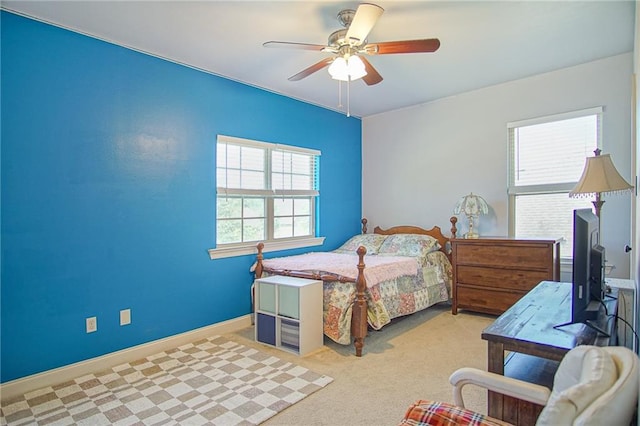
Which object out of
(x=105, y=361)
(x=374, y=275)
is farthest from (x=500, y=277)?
(x=105, y=361)

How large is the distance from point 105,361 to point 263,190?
7.05 feet

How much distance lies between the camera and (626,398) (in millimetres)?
891

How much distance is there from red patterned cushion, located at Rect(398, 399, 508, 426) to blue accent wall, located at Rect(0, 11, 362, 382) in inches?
99.5

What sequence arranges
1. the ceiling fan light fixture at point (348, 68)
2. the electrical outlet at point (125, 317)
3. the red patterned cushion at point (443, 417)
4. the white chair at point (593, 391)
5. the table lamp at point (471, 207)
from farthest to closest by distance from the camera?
the table lamp at point (471, 207) → the electrical outlet at point (125, 317) → the ceiling fan light fixture at point (348, 68) → the red patterned cushion at point (443, 417) → the white chair at point (593, 391)

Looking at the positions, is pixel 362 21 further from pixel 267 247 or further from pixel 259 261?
pixel 267 247

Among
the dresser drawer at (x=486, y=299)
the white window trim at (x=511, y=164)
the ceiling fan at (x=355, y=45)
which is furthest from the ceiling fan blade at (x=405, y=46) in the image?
the dresser drawer at (x=486, y=299)

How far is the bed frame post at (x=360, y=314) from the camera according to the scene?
117 inches

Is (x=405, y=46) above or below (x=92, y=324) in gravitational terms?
above

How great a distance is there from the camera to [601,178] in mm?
2539

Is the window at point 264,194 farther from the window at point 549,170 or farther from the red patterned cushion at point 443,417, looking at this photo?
the red patterned cushion at point 443,417

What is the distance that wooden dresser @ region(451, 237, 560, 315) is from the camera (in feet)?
11.5

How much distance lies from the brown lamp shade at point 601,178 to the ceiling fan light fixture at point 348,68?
179 centimetres

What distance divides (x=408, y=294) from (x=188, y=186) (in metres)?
2.41

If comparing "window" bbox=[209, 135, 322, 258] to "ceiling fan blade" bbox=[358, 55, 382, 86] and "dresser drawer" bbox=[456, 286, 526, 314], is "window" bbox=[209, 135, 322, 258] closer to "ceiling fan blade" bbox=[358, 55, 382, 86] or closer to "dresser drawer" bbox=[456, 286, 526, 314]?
"ceiling fan blade" bbox=[358, 55, 382, 86]
